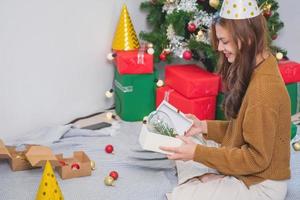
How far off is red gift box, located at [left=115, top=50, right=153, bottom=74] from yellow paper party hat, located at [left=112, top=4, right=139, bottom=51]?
0.22 ft

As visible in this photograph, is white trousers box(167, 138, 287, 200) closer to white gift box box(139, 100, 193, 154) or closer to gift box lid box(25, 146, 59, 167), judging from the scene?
white gift box box(139, 100, 193, 154)

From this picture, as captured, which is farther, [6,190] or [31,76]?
[31,76]

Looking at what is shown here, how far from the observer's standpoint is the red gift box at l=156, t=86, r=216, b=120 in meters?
2.09

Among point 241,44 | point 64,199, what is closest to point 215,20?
point 241,44

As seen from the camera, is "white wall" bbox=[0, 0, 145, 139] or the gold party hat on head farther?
"white wall" bbox=[0, 0, 145, 139]

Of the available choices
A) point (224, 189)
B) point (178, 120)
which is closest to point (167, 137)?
point (178, 120)

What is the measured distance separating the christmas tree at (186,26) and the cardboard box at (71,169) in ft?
2.40

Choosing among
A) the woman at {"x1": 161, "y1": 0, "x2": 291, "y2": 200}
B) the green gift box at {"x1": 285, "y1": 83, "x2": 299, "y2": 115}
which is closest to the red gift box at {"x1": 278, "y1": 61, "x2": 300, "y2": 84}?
the green gift box at {"x1": 285, "y1": 83, "x2": 299, "y2": 115}

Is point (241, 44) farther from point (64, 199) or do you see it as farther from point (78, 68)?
point (78, 68)

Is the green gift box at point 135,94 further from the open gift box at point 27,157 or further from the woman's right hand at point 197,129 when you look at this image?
the woman's right hand at point 197,129

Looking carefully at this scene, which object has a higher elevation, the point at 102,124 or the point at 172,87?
the point at 172,87

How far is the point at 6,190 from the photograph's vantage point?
164cm

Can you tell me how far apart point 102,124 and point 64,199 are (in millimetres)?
685

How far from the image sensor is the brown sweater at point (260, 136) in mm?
1243
